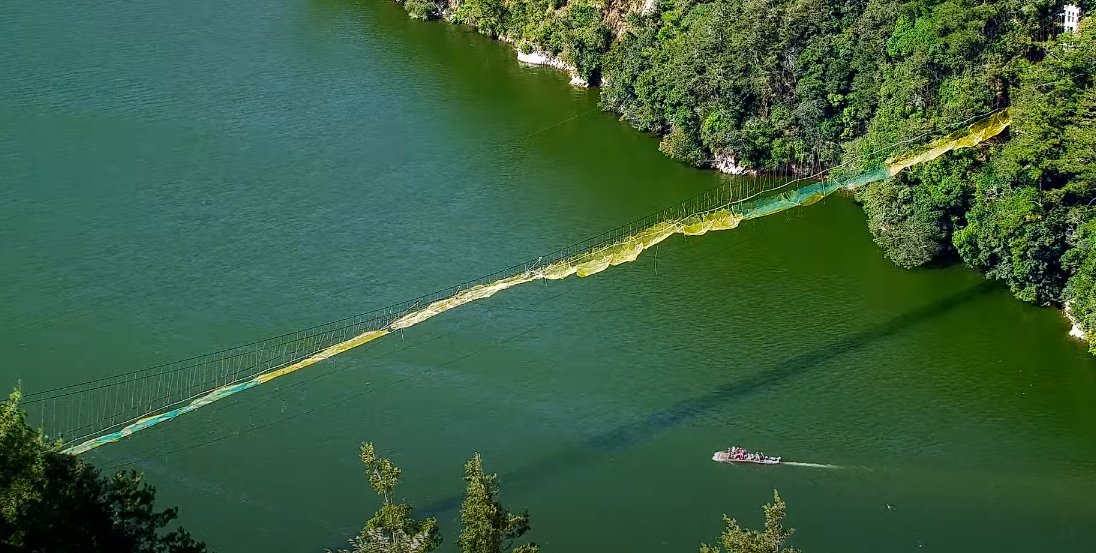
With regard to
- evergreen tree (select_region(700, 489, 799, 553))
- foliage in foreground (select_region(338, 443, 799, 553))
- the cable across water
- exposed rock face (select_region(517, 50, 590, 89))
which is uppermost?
exposed rock face (select_region(517, 50, 590, 89))

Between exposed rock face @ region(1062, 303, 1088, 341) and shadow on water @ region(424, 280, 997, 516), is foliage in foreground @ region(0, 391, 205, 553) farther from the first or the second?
exposed rock face @ region(1062, 303, 1088, 341)

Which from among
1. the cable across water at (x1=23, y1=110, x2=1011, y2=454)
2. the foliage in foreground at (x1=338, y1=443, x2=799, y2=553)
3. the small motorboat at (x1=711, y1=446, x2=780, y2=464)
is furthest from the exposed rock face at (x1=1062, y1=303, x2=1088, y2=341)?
the foliage in foreground at (x1=338, y1=443, x2=799, y2=553)

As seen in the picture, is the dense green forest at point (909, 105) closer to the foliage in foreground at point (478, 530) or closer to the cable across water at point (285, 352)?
the cable across water at point (285, 352)

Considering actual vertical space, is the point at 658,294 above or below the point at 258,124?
below

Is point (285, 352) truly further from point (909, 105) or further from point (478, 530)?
point (909, 105)

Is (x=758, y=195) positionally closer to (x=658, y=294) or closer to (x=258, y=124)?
(x=658, y=294)

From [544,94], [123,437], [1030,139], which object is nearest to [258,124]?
[544,94]
